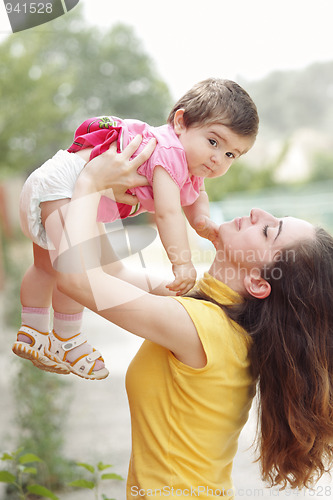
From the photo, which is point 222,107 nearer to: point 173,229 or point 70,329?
point 173,229

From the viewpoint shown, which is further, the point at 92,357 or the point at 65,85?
the point at 65,85

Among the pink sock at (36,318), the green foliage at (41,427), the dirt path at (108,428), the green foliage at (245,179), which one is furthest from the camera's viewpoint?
the green foliage at (245,179)

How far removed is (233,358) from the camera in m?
1.25

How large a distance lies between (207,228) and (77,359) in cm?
43

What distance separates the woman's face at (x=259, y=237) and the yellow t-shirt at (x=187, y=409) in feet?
0.39

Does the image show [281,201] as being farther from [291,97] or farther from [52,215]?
[52,215]

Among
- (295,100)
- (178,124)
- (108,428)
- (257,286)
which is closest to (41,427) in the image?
(108,428)

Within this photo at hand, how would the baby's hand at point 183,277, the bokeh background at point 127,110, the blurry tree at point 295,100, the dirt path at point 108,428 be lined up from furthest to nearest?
1. the blurry tree at point 295,100
2. the bokeh background at point 127,110
3. the dirt path at point 108,428
4. the baby's hand at point 183,277

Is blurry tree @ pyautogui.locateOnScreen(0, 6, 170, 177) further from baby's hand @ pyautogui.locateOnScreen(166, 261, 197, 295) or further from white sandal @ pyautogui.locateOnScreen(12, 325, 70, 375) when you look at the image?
baby's hand @ pyautogui.locateOnScreen(166, 261, 197, 295)

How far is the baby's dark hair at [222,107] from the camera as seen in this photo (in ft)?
4.00

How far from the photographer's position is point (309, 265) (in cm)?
126

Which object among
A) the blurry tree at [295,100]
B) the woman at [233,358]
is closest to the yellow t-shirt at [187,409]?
the woman at [233,358]

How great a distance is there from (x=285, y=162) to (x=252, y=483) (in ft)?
40.3

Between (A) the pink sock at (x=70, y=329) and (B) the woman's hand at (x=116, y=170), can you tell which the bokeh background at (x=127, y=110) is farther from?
(B) the woman's hand at (x=116, y=170)
